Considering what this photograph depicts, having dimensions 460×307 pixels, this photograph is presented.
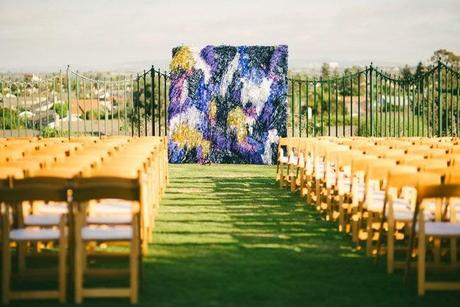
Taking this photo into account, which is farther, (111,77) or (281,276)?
(111,77)

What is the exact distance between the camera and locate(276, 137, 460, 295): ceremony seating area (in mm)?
6191

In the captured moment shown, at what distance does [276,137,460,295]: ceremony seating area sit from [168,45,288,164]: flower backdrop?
5.63 metres

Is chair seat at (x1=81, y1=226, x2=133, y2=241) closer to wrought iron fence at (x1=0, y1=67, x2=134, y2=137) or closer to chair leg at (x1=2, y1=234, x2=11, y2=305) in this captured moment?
chair leg at (x1=2, y1=234, x2=11, y2=305)

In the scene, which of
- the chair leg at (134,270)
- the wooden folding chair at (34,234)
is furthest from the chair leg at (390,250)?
the wooden folding chair at (34,234)

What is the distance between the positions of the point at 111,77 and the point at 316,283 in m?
12.0

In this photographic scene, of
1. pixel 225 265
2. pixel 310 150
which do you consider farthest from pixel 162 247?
pixel 310 150

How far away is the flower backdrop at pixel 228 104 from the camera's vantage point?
57.0 ft

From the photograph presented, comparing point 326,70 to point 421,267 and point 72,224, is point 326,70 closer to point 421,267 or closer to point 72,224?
point 421,267

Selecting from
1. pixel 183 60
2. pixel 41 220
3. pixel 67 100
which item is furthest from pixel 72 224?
pixel 67 100

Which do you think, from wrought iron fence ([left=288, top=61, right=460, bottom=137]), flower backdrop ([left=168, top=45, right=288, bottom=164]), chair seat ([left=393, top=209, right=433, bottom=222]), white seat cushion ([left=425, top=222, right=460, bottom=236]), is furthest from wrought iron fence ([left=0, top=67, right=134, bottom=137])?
white seat cushion ([left=425, top=222, right=460, bottom=236])

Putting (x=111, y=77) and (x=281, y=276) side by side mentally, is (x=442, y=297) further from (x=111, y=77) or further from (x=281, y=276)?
(x=111, y=77)

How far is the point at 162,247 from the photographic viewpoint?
787cm

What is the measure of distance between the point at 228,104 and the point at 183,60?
1557 mm

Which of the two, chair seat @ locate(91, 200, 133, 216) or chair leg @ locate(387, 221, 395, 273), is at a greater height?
chair seat @ locate(91, 200, 133, 216)
